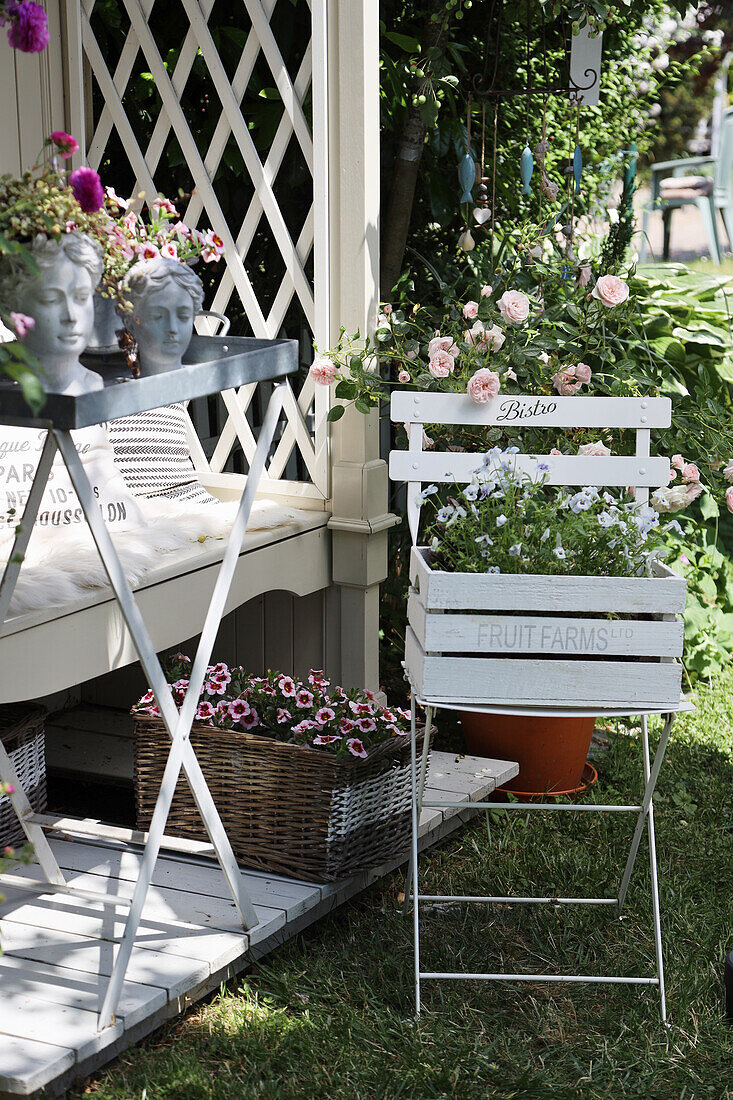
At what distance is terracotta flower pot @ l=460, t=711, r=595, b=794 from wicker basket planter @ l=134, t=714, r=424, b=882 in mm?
551

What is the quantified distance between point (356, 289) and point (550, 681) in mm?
1202

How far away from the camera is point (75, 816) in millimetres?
3080

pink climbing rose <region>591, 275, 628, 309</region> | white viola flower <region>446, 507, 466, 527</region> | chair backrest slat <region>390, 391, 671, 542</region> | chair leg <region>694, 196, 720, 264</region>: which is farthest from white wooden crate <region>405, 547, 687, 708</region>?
chair leg <region>694, 196, 720, 264</region>

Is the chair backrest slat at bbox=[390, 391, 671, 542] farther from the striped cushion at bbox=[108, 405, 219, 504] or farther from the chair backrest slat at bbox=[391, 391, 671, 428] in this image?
the striped cushion at bbox=[108, 405, 219, 504]

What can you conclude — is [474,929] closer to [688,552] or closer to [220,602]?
[220,602]

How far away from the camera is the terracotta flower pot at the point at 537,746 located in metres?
3.16

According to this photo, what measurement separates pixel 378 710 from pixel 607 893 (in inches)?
24.9

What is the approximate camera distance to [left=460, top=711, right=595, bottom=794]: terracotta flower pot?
3164 mm

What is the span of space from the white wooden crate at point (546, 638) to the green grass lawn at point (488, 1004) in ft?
1.88

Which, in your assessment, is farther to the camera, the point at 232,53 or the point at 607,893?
the point at 232,53

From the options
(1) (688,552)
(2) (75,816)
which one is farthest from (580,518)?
(1) (688,552)

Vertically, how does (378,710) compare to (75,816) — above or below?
above

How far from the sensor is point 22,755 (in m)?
2.75

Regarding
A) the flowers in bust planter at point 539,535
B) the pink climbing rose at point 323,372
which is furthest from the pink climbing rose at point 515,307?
the flowers in bust planter at point 539,535
